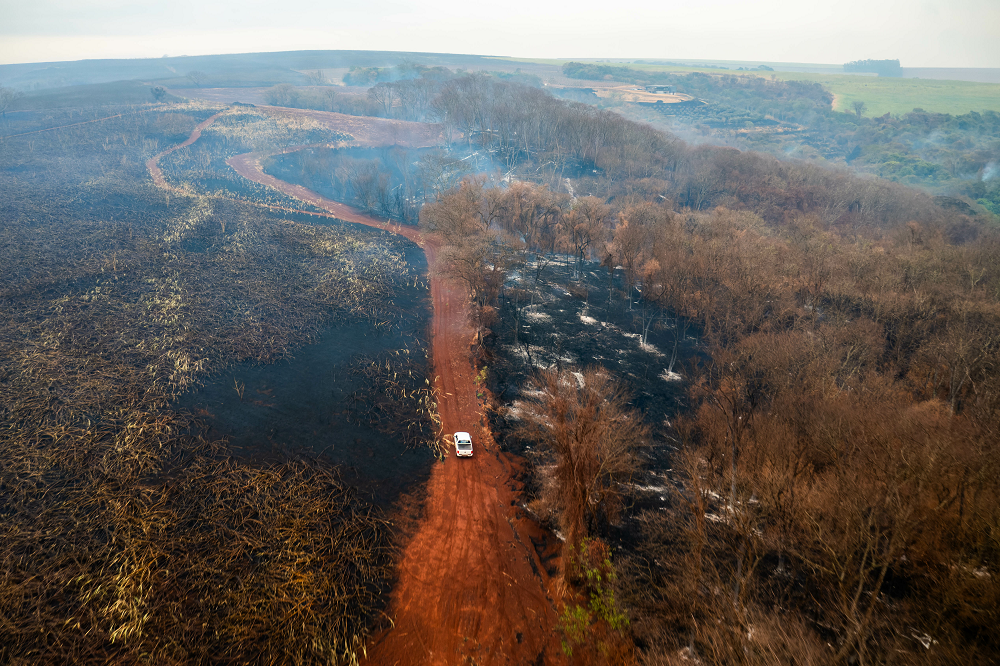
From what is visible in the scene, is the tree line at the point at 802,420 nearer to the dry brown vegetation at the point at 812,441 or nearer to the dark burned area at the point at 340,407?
Result: the dry brown vegetation at the point at 812,441

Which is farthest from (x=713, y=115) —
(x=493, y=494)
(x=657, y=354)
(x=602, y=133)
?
(x=493, y=494)

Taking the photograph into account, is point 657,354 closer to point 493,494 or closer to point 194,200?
A: point 493,494

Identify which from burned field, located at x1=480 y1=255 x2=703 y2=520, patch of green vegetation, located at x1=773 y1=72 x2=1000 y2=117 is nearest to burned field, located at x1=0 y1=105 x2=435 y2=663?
burned field, located at x1=480 y1=255 x2=703 y2=520

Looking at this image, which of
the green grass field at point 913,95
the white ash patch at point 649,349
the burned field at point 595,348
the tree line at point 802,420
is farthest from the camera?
the green grass field at point 913,95

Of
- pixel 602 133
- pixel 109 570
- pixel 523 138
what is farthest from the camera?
pixel 523 138

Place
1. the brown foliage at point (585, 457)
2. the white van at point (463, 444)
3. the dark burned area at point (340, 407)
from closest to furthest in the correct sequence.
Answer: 1. the brown foliage at point (585, 457)
2. the dark burned area at point (340, 407)
3. the white van at point (463, 444)

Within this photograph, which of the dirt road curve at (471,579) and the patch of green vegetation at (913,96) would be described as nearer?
the dirt road curve at (471,579)

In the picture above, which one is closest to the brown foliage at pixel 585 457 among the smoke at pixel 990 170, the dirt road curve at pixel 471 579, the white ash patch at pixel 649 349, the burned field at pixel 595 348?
the burned field at pixel 595 348
